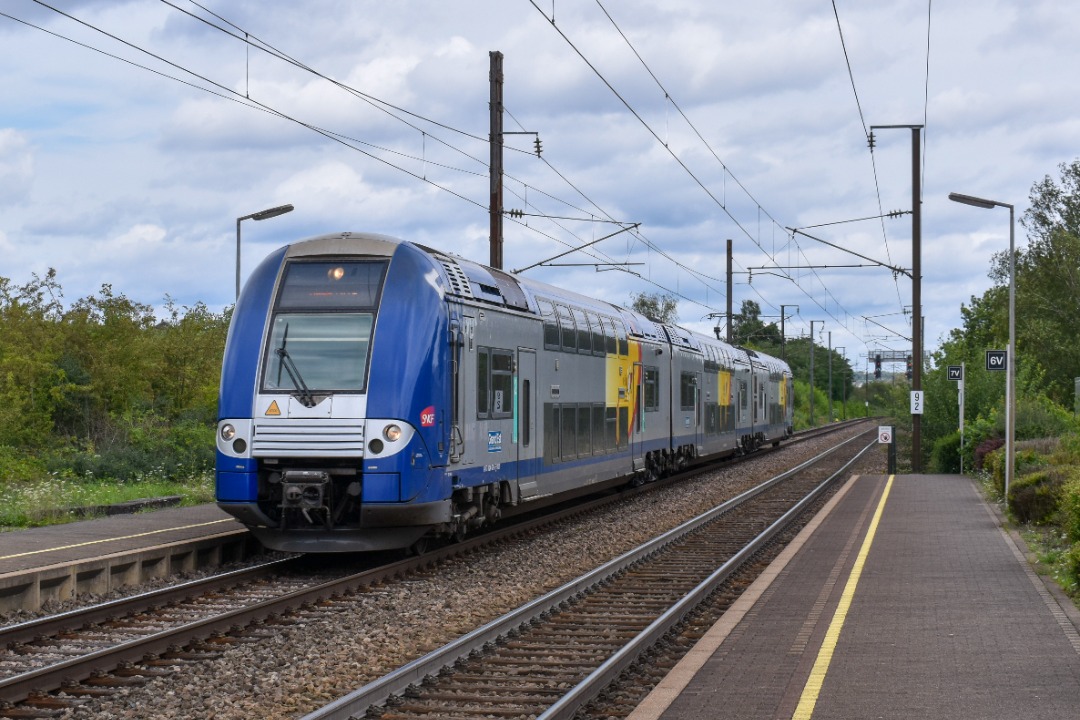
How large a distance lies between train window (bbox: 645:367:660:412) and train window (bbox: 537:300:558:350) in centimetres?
705

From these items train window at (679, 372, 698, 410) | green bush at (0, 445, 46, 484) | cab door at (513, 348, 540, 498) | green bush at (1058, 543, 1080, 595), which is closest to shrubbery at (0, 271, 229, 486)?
green bush at (0, 445, 46, 484)

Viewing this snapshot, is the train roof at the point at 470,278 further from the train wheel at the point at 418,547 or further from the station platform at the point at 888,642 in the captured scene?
the station platform at the point at 888,642

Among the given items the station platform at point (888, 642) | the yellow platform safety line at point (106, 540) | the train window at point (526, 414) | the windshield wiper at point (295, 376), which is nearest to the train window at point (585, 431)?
the train window at point (526, 414)

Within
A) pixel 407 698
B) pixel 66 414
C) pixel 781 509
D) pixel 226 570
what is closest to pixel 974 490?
pixel 781 509

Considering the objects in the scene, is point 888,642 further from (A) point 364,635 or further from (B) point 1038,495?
(B) point 1038,495

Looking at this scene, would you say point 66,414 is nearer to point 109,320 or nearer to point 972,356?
point 109,320

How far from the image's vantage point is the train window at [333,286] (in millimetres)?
14812

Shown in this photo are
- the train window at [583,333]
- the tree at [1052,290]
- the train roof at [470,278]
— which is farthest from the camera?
the tree at [1052,290]

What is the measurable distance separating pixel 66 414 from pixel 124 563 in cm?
3144

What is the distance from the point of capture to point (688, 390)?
31594mm

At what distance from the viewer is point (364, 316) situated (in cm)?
1470

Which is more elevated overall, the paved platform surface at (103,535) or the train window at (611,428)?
the train window at (611,428)

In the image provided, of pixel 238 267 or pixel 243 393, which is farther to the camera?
pixel 238 267

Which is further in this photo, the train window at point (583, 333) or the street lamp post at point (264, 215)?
the street lamp post at point (264, 215)
